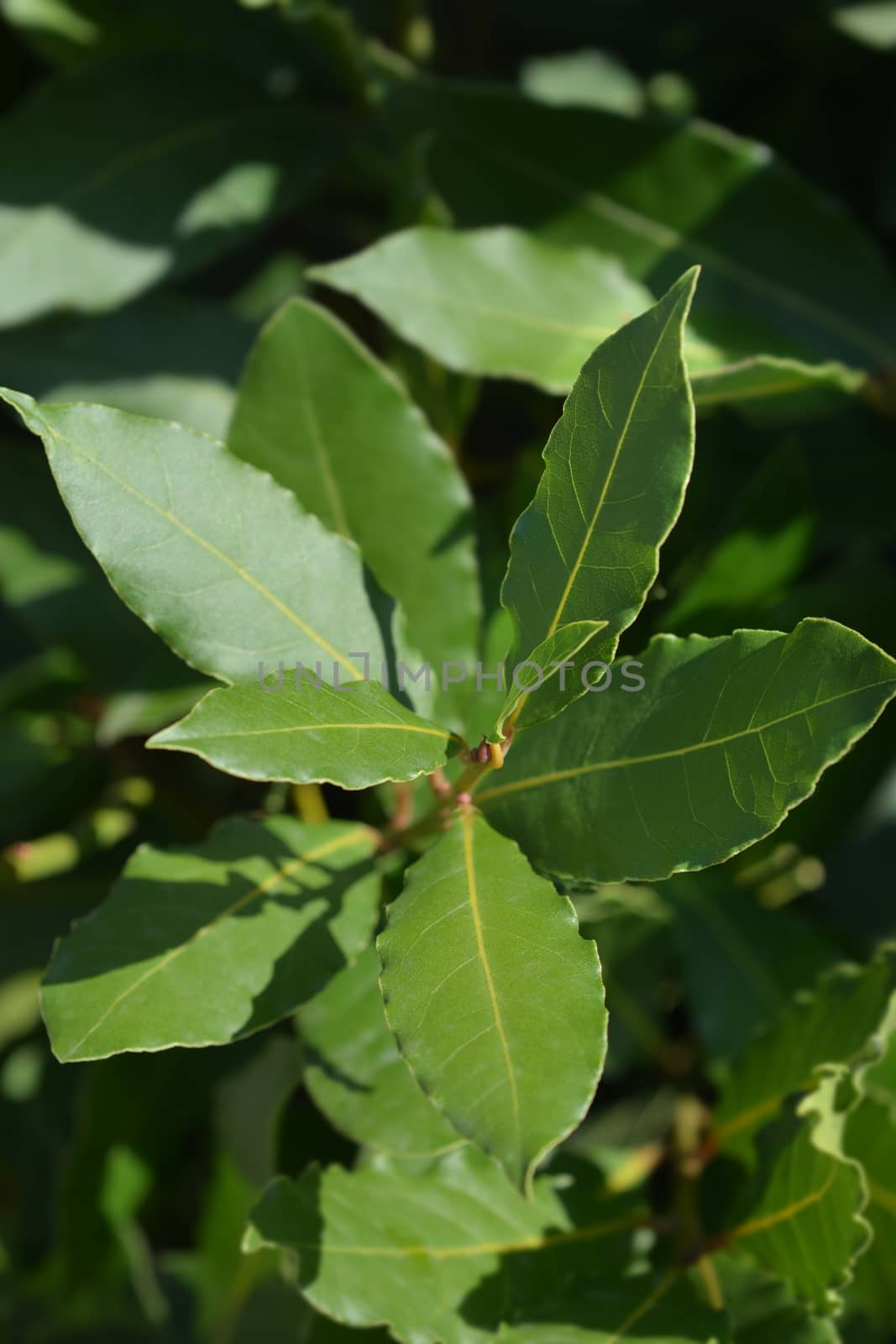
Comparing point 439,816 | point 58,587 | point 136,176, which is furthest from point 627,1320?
point 136,176

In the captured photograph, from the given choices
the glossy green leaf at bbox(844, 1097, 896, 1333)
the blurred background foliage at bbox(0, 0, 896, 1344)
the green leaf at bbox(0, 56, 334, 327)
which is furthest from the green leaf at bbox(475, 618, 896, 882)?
the green leaf at bbox(0, 56, 334, 327)

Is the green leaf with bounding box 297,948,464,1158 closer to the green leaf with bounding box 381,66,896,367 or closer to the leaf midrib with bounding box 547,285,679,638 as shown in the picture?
the leaf midrib with bounding box 547,285,679,638

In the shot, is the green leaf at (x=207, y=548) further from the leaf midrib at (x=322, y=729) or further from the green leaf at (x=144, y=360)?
the green leaf at (x=144, y=360)

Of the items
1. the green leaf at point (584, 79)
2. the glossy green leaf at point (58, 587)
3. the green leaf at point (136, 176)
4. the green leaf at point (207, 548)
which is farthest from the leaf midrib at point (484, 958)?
the green leaf at point (584, 79)

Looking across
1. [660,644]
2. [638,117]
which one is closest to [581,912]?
[660,644]

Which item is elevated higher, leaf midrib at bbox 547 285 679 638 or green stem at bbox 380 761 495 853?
leaf midrib at bbox 547 285 679 638

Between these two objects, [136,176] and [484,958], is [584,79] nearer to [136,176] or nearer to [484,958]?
[136,176]
